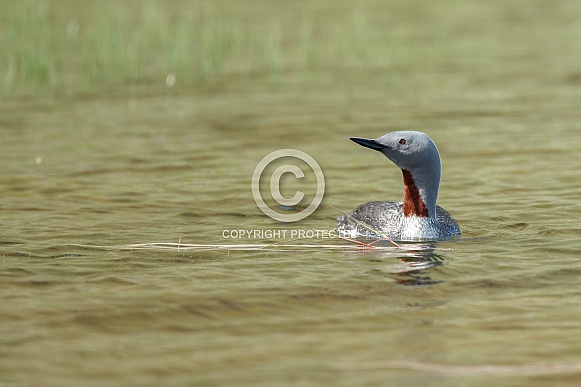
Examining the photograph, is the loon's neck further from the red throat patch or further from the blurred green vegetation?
the blurred green vegetation

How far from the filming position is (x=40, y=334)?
601 centimetres

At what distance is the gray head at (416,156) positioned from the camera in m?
7.89

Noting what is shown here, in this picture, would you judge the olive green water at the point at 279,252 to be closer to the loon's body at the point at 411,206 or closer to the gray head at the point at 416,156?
the loon's body at the point at 411,206

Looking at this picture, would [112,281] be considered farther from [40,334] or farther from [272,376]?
[272,376]

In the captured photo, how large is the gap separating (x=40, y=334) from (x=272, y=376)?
4.71ft

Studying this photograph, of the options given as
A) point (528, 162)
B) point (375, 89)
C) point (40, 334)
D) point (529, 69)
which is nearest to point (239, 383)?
point (40, 334)

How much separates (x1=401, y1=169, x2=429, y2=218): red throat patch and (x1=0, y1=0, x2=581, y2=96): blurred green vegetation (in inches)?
262

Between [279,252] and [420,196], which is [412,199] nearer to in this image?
[420,196]

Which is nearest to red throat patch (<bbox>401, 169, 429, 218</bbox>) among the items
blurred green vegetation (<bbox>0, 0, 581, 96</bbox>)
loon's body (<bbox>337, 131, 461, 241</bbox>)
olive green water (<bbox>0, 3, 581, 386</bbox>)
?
loon's body (<bbox>337, 131, 461, 241</bbox>)

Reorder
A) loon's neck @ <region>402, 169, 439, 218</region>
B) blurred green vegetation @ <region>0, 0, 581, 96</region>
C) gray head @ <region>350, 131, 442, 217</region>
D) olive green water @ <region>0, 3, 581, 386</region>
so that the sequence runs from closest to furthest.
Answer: olive green water @ <region>0, 3, 581, 386</region>
gray head @ <region>350, 131, 442, 217</region>
loon's neck @ <region>402, 169, 439, 218</region>
blurred green vegetation @ <region>0, 0, 581, 96</region>

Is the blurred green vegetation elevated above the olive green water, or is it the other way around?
the blurred green vegetation

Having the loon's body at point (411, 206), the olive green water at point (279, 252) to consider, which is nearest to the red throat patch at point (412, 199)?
the loon's body at point (411, 206)

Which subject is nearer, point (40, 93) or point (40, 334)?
point (40, 334)

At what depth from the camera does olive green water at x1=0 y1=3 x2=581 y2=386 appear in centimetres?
559
